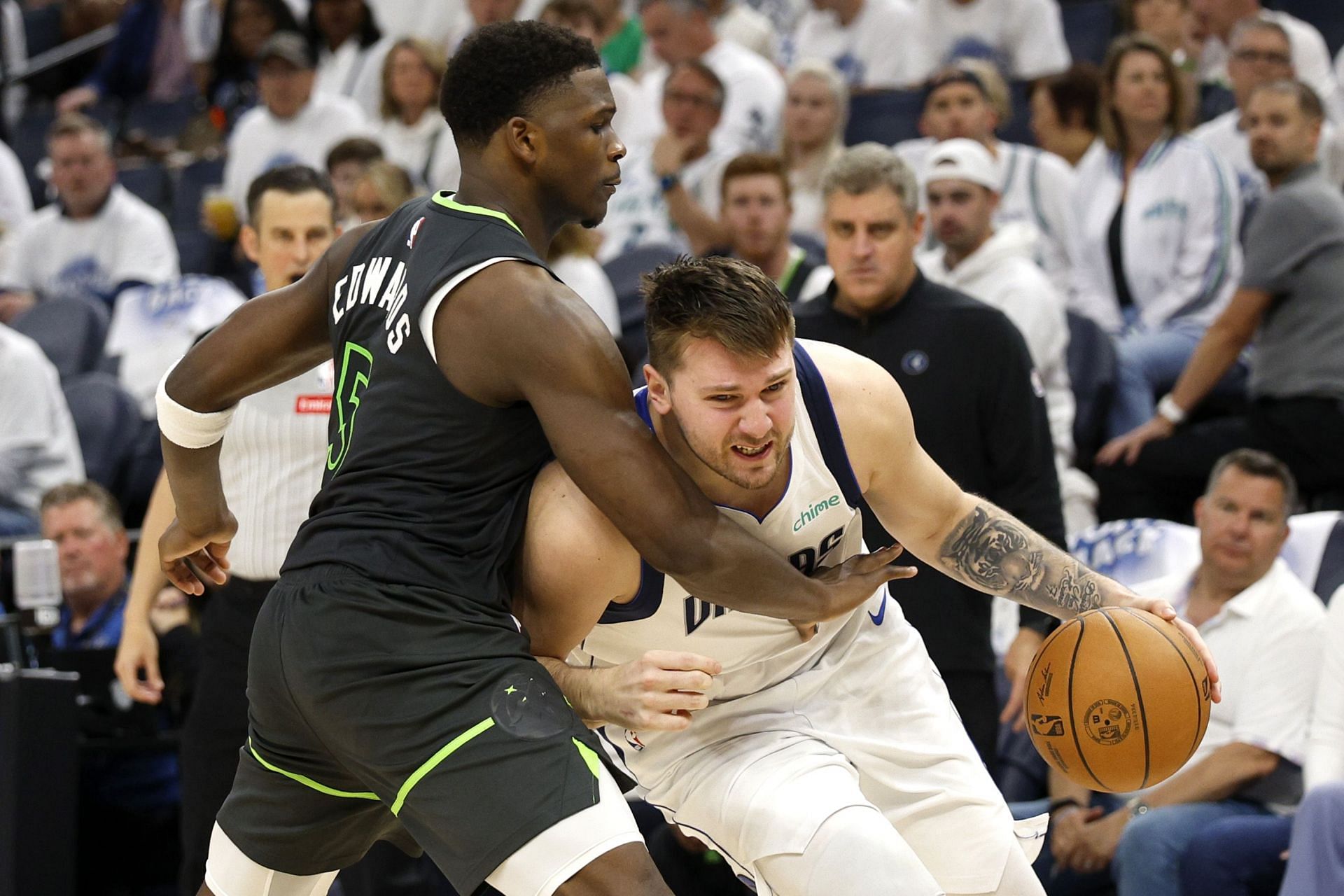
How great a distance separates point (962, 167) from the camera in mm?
5945

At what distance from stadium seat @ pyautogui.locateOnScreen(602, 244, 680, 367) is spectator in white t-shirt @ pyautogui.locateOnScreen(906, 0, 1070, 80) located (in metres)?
2.16

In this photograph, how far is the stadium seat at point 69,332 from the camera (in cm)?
832

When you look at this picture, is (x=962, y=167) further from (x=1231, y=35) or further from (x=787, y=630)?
(x=1231, y=35)

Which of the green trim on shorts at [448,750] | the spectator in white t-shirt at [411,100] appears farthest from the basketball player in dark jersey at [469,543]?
the spectator in white t-shirt at [411,100]

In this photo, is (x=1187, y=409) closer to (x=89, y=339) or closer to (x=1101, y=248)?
(x=1101, y=248)

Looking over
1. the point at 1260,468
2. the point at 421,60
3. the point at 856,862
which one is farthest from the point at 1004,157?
the point at 856,862

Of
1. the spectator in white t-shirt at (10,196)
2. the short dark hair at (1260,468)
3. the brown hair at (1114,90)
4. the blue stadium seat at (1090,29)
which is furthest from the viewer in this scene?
the spectator in white t-shirt at (10,196)

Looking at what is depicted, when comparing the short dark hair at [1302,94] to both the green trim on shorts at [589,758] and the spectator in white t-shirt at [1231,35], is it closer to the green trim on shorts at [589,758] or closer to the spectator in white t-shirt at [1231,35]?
the spectator in white t-shirt at [1231,35]

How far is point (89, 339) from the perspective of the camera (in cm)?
838

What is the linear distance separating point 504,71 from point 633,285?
→ 14.8ft

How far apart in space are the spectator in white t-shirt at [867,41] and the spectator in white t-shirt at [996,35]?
0.90 feet

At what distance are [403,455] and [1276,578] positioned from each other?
3.32 meters

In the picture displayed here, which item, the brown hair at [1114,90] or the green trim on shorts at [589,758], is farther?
the brown hair at [1114,90]

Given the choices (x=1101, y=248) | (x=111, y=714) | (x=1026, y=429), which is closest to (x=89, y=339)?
(x=111, y=714)
